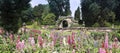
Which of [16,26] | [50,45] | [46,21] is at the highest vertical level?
[50,45]

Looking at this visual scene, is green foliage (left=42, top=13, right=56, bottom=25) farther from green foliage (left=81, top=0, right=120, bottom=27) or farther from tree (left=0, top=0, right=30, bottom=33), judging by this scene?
tree (left=0, top=0, right=30, bottom=33)

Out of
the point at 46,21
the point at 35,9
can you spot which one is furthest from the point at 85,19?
the point at 35,9

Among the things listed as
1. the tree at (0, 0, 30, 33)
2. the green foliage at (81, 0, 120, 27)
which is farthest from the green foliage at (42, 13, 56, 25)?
the tree at (0, 0, 30, 33)

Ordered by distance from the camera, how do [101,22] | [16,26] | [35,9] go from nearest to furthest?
1. [16,26]
2. [101,22]
3. [35,9]

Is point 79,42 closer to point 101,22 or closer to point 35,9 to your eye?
point 101,22

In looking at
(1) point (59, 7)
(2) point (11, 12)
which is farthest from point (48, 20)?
(2) point (11, 12)

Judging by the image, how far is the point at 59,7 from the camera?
199 feet

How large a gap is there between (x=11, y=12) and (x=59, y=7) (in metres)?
45.6

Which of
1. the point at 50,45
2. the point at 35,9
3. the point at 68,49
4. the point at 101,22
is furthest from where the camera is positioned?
the point at 35,9

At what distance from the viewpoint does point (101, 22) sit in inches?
1706

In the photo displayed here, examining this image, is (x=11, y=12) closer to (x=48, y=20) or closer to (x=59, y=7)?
(x=48, y=20)

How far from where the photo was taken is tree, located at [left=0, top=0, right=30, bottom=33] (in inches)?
595

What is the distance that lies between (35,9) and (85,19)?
24114 millimetres

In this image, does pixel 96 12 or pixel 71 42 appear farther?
pixel 96 12
